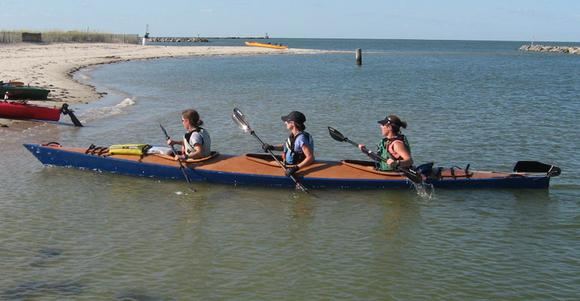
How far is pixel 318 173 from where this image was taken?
11312mm

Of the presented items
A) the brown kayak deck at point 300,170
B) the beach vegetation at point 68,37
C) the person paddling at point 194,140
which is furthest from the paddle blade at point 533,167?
the beach vegetation at point 68,37

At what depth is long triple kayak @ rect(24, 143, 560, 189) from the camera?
1119 centimetres

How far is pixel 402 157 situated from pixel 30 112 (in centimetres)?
1206

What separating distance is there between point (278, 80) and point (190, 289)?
112 ft

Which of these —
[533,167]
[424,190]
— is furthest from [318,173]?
[533,167]

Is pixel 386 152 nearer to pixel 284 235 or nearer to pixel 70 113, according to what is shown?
pixel 284 235

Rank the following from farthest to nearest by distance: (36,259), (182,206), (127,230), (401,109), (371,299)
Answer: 1. (401,109)
2. (182,206)
3. (127,230)
4. (36,259)
5. (371,299)

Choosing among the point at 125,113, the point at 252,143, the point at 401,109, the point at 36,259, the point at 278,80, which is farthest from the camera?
the point at 278,80

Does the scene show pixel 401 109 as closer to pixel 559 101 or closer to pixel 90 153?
pixel 559 101

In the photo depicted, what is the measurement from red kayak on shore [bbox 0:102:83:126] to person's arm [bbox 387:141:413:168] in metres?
10.6

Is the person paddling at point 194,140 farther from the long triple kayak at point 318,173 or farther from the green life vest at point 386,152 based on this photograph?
the green life vest at point 386,152

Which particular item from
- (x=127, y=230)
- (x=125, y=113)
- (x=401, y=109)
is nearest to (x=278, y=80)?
(x=401, y=109)

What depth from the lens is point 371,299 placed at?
702cm

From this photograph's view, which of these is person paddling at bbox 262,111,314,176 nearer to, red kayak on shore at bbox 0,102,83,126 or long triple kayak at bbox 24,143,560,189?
long triple kayak at bbox 24,143,560,189
